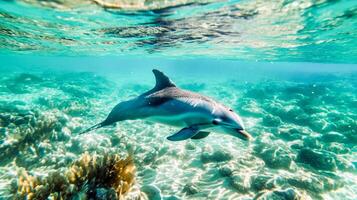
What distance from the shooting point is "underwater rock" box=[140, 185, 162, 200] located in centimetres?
663

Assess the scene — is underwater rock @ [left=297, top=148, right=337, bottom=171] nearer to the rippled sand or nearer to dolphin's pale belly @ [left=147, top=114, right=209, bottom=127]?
the rippled sand

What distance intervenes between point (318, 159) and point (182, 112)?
6.97 m

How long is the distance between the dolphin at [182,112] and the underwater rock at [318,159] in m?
6.23

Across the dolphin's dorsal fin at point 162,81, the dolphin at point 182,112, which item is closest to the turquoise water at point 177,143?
the dolphin at point 182,112

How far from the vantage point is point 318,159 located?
9.28m

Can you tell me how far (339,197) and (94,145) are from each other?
29.0 feet

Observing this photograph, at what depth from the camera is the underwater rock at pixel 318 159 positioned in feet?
29.8

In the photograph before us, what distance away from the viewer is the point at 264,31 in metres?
16.3

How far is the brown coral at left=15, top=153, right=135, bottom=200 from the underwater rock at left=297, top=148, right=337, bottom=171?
7217 mm

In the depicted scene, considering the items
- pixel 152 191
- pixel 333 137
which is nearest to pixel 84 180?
pixel 152 191

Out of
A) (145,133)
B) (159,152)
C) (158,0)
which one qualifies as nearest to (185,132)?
(159,152)

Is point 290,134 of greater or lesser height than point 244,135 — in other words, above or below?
below

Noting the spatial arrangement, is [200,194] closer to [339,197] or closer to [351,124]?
[339,197]

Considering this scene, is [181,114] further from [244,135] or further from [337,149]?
[337,149]
